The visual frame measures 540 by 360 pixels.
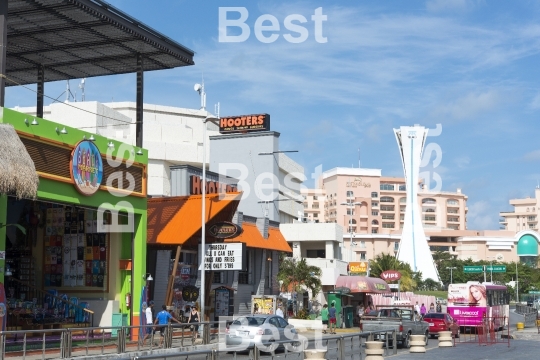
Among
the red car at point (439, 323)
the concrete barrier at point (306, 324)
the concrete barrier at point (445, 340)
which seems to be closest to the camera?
the concrete barrier at point (445, 340)

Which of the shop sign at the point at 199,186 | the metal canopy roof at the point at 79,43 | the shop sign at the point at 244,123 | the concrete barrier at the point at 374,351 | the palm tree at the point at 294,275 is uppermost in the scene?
the shop sign at the point at 244,123

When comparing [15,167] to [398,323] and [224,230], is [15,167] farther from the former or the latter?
[398,323]

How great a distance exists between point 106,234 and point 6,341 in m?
11.9

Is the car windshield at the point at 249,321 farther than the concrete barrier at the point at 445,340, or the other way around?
the concrete barrier at the point at 445,340

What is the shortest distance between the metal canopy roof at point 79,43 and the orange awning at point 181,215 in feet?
21.7

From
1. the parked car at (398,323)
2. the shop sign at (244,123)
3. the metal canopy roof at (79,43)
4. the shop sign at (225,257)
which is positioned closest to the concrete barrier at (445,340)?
the parked car at (398,323)

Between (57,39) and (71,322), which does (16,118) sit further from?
(71,322)

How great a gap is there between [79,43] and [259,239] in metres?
19.2

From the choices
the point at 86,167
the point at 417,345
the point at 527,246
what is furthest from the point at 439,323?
the point at 527,246

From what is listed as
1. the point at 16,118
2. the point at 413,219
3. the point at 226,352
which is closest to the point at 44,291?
the point at 16,118

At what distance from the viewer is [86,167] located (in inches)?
1148

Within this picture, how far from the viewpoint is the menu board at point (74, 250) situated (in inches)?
1299

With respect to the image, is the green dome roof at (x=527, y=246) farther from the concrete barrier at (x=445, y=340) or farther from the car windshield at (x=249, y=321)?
the car windshield at (x=249, y=321)

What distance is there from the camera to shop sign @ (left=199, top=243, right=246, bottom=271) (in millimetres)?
36375
